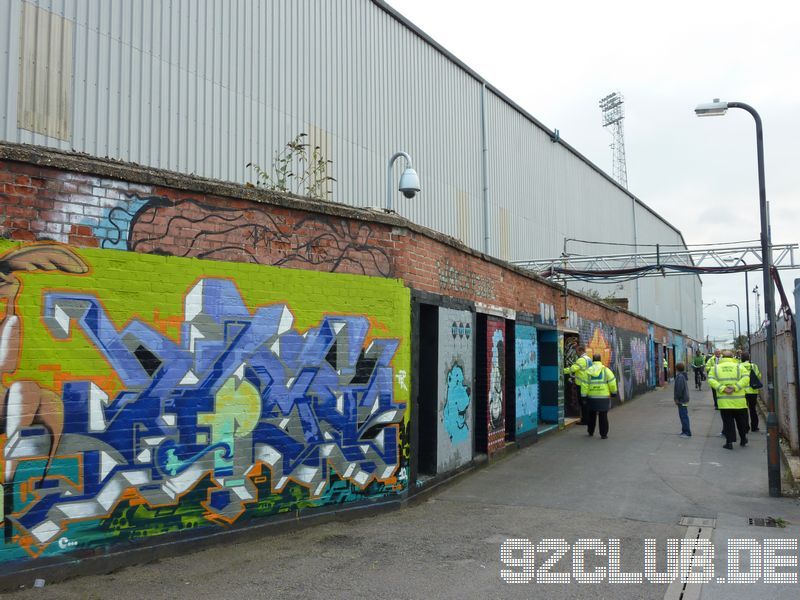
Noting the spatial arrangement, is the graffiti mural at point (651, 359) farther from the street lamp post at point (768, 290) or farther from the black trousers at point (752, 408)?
the street lamp post at point (768, 290)

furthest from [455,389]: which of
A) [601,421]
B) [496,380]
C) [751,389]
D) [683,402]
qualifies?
[751,389]

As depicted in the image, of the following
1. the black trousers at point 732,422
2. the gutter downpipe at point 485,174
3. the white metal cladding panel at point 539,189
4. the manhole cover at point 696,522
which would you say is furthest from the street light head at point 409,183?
the white metal cladding panel at point 539,189

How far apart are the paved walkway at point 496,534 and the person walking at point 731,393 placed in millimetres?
485

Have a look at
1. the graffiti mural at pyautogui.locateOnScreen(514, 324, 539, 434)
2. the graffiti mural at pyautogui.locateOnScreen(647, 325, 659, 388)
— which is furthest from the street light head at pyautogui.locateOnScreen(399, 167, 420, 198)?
the graffiti mural at pyautogui.locateOnScreen(647, 325, 659, 388)

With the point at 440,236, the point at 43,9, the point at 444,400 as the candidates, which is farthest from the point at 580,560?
the point at 43,9

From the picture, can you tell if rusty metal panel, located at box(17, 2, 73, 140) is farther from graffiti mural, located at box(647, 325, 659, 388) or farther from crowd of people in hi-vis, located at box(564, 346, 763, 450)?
graffiti mural, located at box(647, 325, 659, 388)

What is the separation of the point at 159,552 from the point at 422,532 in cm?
263

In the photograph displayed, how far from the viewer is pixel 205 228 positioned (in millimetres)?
6398

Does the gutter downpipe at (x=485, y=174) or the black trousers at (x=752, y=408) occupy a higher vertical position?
the gutter downpipe at (x=485, y=174)

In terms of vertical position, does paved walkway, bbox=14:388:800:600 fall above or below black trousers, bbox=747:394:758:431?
below

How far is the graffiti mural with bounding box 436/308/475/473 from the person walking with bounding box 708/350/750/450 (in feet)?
17.1

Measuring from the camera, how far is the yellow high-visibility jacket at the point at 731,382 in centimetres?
1171

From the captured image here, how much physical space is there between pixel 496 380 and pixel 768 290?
169 inches

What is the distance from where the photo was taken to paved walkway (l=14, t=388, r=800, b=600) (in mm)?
5164
